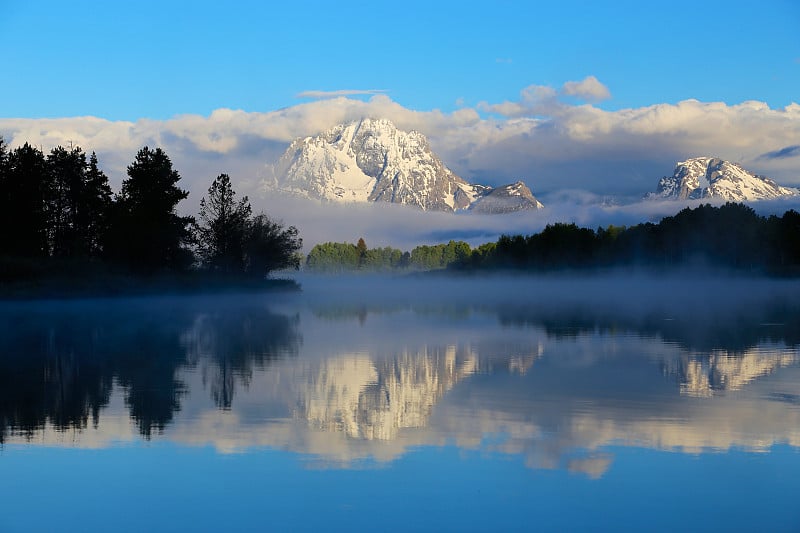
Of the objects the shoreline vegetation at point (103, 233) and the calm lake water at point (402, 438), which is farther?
the shoreline vegetation at point (103, 233)

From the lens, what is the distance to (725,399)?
18.4 m

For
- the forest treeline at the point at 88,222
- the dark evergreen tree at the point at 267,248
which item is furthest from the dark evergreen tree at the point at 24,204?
the dark evergreen tree at the point at 267,248

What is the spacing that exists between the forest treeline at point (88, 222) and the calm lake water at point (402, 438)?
190 feet

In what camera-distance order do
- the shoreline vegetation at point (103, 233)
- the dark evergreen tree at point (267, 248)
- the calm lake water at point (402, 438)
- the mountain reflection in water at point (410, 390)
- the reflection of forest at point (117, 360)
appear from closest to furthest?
1. the calm lake water at point (402, 438)
2. the mountain reflection in water at point (410, 390)
3. the reflection of forest at point (117, 360)
4. the shoreline vegetation at point (103, 233)
5. the dark evergreen tree at point (267, 248)

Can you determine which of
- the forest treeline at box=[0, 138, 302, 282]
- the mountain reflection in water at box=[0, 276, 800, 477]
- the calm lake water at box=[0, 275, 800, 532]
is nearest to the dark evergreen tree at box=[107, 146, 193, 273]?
the forest treeline at box=[0, 138, 302, 282]

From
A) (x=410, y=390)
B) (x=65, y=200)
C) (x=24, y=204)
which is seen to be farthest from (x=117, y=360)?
(x=65, y=200)

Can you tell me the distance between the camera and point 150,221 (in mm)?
95625

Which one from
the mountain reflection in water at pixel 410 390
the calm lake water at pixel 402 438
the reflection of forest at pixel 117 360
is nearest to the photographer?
the calm lake water at pixel 402 438

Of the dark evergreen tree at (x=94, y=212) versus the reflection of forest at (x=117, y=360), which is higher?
the dark evergreen tree at (x=94, y=212)

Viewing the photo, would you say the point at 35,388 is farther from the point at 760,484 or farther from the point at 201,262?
the point at 201,262

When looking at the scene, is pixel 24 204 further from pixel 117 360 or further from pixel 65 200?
pixel 117 360

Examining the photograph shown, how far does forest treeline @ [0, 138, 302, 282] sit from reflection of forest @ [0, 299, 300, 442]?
35505 millimetres

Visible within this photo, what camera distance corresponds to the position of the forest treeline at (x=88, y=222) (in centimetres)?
8250

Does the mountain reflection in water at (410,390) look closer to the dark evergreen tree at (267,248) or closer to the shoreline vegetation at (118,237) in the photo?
the shoreline vegetation at (118,237)
